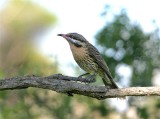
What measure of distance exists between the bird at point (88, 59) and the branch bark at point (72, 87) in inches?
44.6

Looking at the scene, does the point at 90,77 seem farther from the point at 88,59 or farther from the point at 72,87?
the point at 72,87

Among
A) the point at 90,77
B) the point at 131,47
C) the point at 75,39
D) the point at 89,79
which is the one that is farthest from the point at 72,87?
the point at 131,47

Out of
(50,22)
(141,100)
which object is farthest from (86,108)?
(50,22)

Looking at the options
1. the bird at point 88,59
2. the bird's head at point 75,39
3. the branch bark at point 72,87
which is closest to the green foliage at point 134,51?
the bird at point 88,59

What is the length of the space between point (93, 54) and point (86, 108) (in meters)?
5.08

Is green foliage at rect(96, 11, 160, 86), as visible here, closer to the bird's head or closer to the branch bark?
the bird's head

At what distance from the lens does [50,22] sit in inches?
1132

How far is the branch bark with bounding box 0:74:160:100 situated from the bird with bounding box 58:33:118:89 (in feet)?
3.72

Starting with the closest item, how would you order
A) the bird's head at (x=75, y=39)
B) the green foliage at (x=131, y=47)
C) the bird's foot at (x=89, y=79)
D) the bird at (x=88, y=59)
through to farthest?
1. the bird's foot at (x=89, y=79)
2. the bird's head at (x=75, y=39)
3. the bird at (x=88, y=59)
4. the green foliage at (x=131, y=47)

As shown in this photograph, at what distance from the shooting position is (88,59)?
9023mm

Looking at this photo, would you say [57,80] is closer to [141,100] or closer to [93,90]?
[93,90]

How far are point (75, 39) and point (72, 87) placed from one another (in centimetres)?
149

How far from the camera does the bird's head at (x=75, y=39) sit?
853cm

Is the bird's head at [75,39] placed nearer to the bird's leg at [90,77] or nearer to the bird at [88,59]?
the bird at [88,59]
